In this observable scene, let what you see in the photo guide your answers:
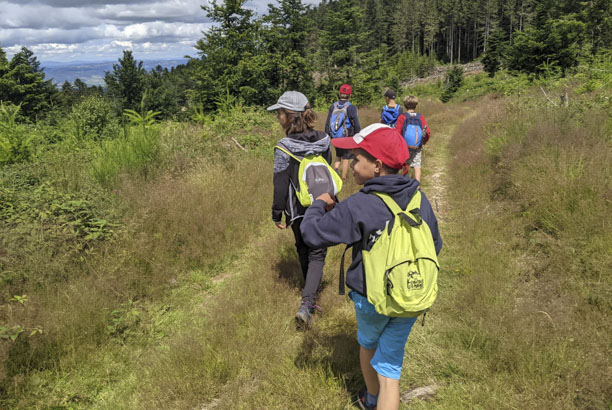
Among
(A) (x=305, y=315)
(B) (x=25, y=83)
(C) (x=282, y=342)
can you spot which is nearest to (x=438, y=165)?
(A) (x=305, y=315)

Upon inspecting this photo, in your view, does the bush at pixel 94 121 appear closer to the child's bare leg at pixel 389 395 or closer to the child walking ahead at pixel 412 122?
the child walking ahead at pixel 412 122

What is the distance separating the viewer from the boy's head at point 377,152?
196 cm

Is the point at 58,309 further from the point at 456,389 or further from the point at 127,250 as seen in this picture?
the point at 456,389

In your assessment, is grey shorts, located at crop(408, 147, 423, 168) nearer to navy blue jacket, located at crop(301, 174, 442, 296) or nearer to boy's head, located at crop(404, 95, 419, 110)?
boy's head, located at crop(404, 95, 419, 110)

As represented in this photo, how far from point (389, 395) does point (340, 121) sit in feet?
16.7

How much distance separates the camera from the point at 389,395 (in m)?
2.02

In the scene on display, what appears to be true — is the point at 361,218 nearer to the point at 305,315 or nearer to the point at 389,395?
the point at 389,395

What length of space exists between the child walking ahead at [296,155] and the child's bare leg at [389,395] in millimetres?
1419

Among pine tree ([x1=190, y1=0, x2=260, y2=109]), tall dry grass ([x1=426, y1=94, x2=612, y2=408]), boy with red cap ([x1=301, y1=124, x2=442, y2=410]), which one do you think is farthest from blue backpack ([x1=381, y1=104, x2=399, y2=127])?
pine tree ([x1=190, y1=0, x2=260, y2=109])

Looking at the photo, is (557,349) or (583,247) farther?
(583,247)

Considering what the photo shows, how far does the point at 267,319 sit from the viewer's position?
11.6 feet

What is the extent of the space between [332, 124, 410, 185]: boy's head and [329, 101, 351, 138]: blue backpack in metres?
4.41

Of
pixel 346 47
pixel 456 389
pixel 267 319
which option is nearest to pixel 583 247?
pixel 456 389

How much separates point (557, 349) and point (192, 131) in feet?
30.9
